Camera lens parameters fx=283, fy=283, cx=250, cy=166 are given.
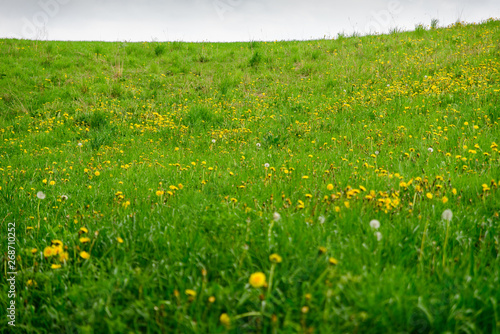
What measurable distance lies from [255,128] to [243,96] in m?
2.64

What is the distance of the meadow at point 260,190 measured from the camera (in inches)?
57.4

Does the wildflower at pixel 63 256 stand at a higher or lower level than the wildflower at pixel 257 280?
lower

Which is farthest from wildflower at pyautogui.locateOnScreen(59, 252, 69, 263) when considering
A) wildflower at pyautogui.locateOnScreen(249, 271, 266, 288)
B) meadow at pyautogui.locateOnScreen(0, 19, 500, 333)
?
wildflower at pyautogui.locateOnScreen(249, 271, 266, 288)

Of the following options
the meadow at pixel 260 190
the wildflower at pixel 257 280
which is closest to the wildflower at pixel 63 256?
→ the meadow at pixel 260 190

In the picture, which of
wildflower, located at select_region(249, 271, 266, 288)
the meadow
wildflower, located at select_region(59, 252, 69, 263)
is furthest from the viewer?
wildflower, located at select_region(59, 252, 69, 263)

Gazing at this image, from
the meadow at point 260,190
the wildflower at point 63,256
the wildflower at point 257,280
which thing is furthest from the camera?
the wildflower at point 63,256

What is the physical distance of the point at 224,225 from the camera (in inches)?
84.9

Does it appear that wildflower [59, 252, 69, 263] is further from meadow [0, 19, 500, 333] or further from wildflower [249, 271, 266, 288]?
wildflower [249, 271, 266, 288]

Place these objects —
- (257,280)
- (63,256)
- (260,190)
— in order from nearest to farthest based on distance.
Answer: (257,280) → (63,256) → (260,190)

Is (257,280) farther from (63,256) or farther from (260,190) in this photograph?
(260,190)

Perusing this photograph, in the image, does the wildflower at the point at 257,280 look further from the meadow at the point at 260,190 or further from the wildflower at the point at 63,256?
the wildflower at the point at 63,256

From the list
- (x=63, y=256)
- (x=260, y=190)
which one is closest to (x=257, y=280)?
(x=63, y=256)

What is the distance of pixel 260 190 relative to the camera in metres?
3.32

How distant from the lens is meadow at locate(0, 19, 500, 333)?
146 centimetres
